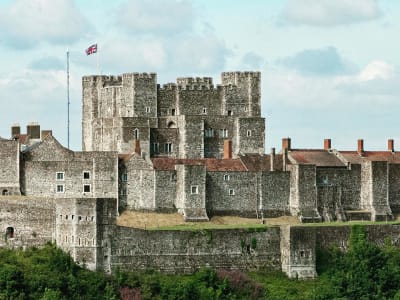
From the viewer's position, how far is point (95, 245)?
87.6 metres

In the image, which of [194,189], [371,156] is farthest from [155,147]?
[371,156]

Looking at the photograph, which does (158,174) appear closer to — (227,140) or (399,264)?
(227,140)

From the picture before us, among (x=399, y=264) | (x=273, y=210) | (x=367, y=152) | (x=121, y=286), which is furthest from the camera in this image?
(x=367, y=152)

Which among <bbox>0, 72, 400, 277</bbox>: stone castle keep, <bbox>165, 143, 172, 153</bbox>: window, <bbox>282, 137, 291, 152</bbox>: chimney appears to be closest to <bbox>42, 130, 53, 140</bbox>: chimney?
<bbox>0, 72, 400, 277</bbox>: stone castle keep

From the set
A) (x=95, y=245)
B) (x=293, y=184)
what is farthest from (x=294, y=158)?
(x=95, y=245)

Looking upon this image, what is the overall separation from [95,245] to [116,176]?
377 inches

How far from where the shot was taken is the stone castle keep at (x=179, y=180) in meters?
89.1

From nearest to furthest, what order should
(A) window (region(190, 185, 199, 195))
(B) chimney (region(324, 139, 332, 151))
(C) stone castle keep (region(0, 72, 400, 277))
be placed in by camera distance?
1. (C) stone castle keep (region(0, 72, 400, 277))
2. (A) window (region(190, 185, 199, 195))
3. (B) chimney (region(324, 139, 332, 151))

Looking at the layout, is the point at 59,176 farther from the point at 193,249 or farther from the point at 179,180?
the point at 193,249

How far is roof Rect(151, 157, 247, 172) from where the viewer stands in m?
98.4

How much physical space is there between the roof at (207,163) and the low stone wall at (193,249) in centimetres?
828

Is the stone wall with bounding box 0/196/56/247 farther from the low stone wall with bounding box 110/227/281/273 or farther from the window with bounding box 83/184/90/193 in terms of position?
the window with bounding box 83/184/90/193

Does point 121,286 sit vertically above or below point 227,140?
below

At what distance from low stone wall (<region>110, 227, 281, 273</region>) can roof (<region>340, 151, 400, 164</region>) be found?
13458 mm
